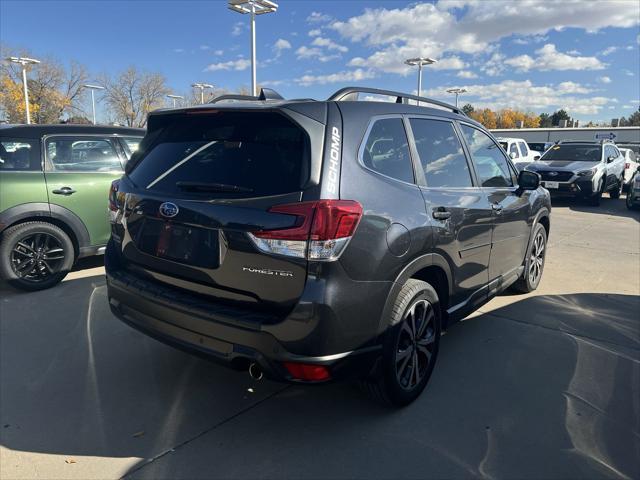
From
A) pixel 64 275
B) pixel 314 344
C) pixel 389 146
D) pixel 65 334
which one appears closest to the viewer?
pixel 314 344

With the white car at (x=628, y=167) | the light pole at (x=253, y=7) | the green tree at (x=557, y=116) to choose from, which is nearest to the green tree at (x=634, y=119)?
the green tree at (x=557, y=116)

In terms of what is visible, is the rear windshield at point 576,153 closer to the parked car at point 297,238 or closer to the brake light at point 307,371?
the parked car at point 297,238

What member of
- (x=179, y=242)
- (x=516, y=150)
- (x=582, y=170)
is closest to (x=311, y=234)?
(x=179, y=242)

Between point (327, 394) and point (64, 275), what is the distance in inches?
145

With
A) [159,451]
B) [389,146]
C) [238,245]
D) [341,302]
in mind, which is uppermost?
[389,146]

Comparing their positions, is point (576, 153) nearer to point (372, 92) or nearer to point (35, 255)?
point (372, 92)

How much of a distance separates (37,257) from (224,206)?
3.71 metres

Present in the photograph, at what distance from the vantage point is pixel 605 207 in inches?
539

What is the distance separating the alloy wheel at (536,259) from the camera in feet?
17.2

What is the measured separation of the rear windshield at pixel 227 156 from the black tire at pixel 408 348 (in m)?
1.00

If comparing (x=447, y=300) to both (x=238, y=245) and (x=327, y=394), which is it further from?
(x=238, y=245)

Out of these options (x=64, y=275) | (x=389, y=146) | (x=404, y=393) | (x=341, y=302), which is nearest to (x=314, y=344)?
(x=341, y=302)

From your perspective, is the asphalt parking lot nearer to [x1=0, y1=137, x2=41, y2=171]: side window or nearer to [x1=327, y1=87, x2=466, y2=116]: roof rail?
[x1=0, y1=137, x2=41, y2=171]: side window

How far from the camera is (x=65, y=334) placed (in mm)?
4020
